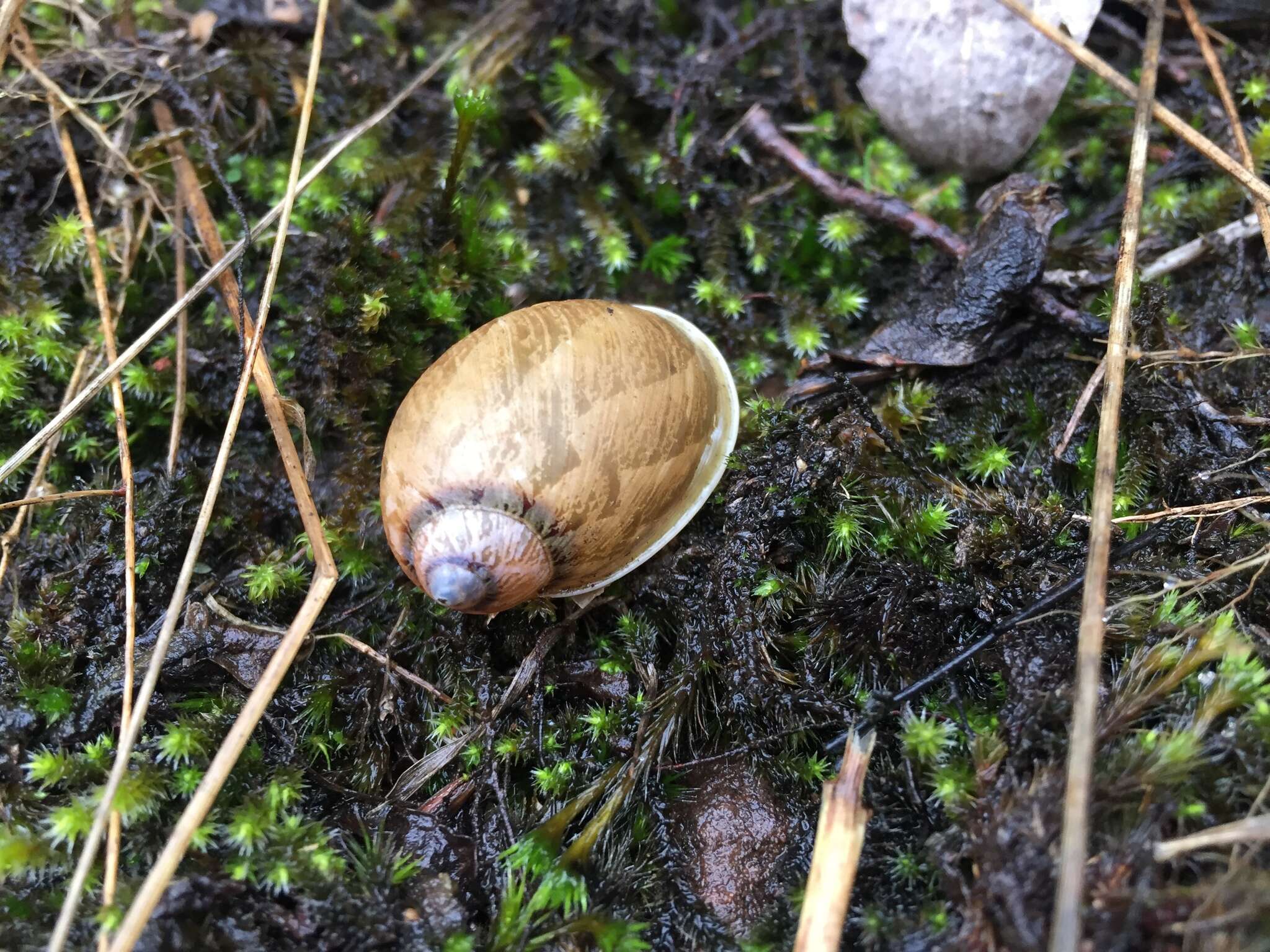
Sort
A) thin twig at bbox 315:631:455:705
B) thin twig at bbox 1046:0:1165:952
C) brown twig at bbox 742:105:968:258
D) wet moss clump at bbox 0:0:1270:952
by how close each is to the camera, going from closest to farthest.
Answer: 1. thin twig at bbox 1046:0:1165:952
2. wet moss clump at bbox 0:0:1270:952
3. thin twig at bbox 315:631:455:705
4. brown twig at bbox 742:105:968:258

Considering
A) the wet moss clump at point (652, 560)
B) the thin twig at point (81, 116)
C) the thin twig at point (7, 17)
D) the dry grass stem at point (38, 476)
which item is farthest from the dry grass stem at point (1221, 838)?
the thin twig at point (7, 17)

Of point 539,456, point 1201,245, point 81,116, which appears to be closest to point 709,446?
point 539,456

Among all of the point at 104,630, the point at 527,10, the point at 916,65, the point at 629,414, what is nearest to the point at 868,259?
the point at 916,65

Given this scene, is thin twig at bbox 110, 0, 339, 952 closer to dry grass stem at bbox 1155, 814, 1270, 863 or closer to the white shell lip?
the white shell lip

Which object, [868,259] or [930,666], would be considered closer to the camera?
[930,666]

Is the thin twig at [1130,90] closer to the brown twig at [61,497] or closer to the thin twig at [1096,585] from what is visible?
the thin twig at [1096,585]

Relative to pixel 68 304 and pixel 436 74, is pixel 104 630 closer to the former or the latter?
pixel 68 304

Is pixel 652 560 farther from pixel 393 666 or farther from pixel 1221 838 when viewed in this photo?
pixel 1221 838

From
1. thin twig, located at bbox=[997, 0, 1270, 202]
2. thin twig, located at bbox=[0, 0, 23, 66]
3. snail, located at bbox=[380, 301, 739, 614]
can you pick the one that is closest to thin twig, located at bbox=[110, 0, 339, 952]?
snail, located at bbox=[380, 301, 739, 614]
